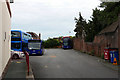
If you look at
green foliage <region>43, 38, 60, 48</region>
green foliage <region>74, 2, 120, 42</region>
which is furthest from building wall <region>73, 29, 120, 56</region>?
green foliage <region>43, 38, 60, 48</region>

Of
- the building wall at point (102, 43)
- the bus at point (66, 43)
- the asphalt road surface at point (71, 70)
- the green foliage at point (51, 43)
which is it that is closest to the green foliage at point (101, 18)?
the building wall at point (102, 43)

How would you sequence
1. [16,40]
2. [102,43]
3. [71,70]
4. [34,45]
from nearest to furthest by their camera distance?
[71,70]
[102,43]
[16,40]
[34,45]

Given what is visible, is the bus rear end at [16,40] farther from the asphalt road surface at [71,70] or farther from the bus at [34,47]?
the asphalt road surface at [71,70]

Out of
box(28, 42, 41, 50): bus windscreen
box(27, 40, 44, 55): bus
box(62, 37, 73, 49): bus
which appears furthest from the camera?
box(62, 37, 73, 49): bus

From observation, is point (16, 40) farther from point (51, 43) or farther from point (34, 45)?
point (51, 43)

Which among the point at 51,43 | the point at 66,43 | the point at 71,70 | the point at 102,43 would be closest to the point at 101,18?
the point at 102,43

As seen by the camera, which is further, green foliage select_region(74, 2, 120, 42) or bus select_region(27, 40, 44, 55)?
green foliage select_region(74, 2, 120, 42)

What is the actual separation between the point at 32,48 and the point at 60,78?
17.5m

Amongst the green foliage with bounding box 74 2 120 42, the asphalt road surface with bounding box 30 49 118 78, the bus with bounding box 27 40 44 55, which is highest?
the green foliage with bounding box 74 2 120 42

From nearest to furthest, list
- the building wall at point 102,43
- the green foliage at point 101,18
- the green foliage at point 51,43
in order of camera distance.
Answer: the building wall at point 102,43
the green foliage at point 101,18
the green foliage at point 51,43

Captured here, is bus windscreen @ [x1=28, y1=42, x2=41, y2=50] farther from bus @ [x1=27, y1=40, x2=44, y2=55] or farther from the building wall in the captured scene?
the building wall

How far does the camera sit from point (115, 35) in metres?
27.0

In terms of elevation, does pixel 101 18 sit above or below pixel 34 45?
above

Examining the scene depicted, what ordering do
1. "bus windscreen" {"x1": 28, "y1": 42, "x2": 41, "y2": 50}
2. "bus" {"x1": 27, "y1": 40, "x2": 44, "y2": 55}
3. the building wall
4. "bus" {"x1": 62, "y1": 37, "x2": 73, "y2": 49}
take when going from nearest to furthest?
the building wall, "bus" {"x1": 27, "y1": 40, "x2": 44, "y2": 55}, "bus windscreen" {"x1": 28, "y1": 42, "x2": 41, "y2": 50}, "bus" {"x1": 62, "y1": 37, "x2": 73, "y2": 49}
